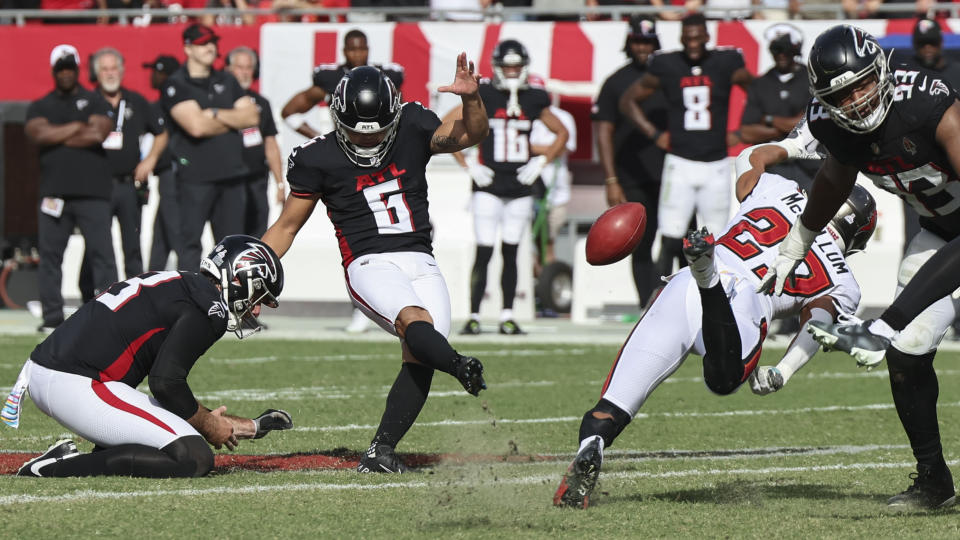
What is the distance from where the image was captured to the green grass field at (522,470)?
4.48m

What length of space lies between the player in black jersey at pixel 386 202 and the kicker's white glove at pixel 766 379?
1.12m

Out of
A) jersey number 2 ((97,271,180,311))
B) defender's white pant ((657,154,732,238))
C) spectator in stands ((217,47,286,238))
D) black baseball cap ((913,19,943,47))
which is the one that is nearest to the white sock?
jersey number 2 ((97,271,180,311))

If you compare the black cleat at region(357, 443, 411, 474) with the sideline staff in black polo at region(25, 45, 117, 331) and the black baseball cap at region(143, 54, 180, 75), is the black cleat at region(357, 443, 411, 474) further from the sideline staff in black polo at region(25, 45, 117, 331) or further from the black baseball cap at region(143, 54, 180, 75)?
the black baseball cap at region(143, 54, 180, 75)

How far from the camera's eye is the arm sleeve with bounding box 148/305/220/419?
5168mm

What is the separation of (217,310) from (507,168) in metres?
5.86

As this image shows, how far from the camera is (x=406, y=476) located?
5.40m

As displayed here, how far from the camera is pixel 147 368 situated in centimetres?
545

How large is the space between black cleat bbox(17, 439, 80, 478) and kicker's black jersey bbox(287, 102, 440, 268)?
1261mm

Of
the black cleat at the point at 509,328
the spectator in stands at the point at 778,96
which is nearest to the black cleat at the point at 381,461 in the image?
the black cleat at the point at 509,328

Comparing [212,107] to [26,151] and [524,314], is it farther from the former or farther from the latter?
[26,151]

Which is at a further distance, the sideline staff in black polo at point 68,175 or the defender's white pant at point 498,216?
the defender's white pant at point 498,216

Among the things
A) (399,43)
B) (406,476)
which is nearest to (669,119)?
(399,43)

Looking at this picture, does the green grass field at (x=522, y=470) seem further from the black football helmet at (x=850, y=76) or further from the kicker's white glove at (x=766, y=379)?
the black football helmet at (x=850, y=76)

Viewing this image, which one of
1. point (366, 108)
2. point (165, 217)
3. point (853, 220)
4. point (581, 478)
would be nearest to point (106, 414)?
point (366, 108)
